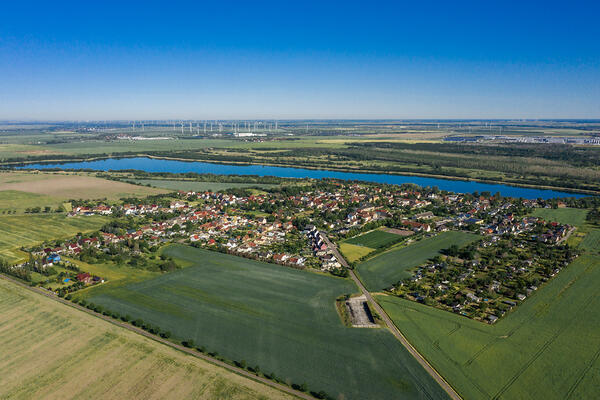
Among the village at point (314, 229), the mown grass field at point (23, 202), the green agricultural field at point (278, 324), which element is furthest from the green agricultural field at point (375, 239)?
the mown grass field at point (23, 202)

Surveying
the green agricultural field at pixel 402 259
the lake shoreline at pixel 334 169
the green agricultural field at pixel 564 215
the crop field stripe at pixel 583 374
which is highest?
the lake shoreline at pixel 334 169

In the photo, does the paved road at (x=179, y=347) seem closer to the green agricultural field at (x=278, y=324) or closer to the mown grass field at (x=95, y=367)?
the mown grass field at (x=95, y=367)

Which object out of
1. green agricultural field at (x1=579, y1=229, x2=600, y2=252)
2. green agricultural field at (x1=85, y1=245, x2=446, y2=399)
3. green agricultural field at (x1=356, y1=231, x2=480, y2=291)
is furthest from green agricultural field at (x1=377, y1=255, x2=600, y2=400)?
green agricultural field at (x1=579, y1=229, x2=600, y2=252)

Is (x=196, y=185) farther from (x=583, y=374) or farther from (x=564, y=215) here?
(x=583, y=374)

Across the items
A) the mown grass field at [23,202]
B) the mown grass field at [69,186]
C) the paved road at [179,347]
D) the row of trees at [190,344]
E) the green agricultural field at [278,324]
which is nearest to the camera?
the row of trees at [190,344]

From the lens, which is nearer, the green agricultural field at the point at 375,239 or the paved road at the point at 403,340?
the paved road at the point at 403,340

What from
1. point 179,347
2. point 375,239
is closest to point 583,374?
point 179,347

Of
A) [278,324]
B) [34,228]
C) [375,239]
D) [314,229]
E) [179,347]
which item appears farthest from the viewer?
[34,228]
